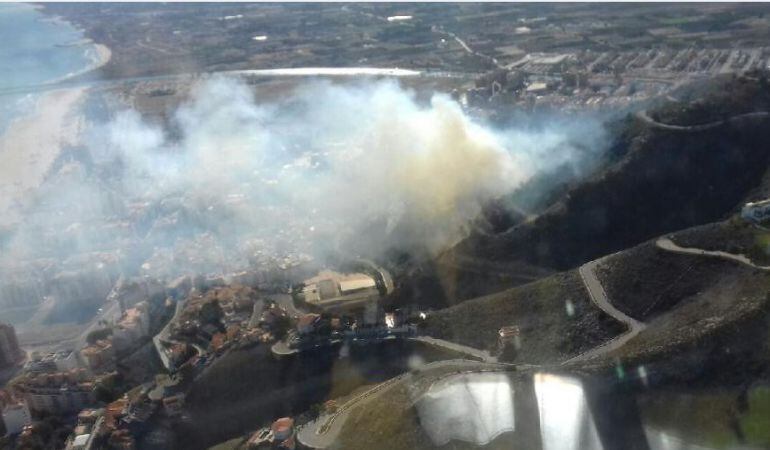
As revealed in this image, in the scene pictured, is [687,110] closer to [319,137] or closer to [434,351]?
[434,351]

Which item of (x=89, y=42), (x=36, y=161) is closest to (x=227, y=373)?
(x=36, y=161)

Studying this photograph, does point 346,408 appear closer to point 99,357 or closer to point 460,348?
point 460,348

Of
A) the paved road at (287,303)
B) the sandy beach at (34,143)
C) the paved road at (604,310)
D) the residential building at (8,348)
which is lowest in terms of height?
the residential building at (8,348)

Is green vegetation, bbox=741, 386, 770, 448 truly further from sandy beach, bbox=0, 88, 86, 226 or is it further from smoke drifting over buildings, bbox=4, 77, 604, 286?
sandy beach, bbox=0, 88, 86, 226

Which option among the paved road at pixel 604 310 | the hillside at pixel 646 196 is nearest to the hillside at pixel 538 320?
the paved road at pixel 604 310

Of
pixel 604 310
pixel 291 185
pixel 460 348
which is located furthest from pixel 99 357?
pixel 604 310

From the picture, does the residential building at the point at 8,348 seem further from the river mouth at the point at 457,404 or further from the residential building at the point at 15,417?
the river mouth at the point at 457,404
